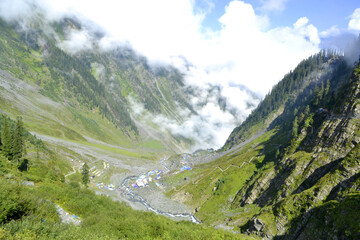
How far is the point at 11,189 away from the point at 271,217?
61.5 metres

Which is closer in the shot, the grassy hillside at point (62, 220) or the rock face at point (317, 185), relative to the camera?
the grassy hillside at point (62, 220)

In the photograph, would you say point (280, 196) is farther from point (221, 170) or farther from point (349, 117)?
point (221, 170)

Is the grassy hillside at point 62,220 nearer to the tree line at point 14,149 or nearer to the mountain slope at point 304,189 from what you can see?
the tree line at point 14,149

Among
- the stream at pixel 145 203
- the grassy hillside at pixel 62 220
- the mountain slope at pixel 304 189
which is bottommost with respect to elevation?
the stream at pixel 145 203

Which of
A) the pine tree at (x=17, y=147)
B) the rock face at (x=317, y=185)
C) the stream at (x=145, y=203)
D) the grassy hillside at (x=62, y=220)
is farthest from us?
the stream at (x=145, y=203)

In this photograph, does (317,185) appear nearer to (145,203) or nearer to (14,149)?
(145,203)

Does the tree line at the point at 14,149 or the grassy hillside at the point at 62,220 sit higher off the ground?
the grassy hillside at the point at 62,220

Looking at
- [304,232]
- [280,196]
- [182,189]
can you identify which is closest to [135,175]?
[182,189]

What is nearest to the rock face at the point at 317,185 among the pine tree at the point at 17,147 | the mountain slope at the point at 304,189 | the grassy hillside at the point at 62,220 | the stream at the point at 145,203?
the mountain slope at the point at 304,189

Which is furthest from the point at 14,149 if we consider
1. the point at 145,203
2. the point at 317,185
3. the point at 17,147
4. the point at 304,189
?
the point at 304,189

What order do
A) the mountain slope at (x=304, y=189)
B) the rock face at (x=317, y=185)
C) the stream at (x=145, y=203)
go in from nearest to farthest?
the rock face at (x=317, y=185)
the mountain slope at (x=304, y=189)
the stream at (x=145, y=203)

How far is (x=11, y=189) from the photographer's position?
1064 inches

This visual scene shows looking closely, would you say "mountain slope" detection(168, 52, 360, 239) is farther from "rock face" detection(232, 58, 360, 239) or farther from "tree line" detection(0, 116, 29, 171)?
"tree line" detection(0, 116, 29, 171)

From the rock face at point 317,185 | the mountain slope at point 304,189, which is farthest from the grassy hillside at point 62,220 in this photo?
the mountain slope at point 304,189
